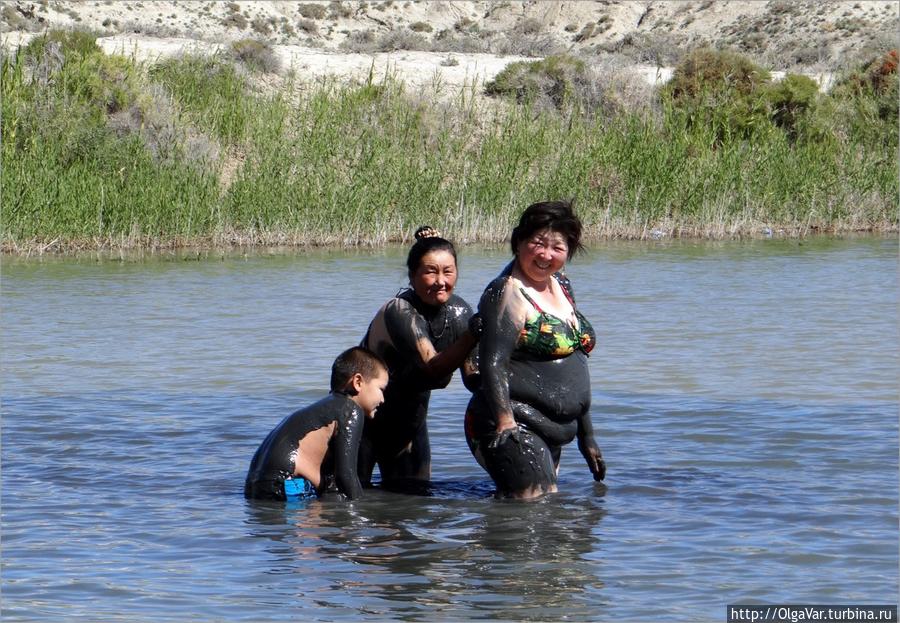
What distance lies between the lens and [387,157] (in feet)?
74.1

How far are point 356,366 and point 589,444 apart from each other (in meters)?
1.19

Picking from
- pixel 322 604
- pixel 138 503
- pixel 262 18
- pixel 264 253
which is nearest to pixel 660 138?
pixel 264 253

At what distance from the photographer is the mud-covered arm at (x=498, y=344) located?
21.1ft

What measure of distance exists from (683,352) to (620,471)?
4.96 metres

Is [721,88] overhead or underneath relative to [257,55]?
underneath

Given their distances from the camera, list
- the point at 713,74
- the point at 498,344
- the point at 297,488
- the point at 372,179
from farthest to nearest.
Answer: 1. the point at 713,74
2. the point at 372,179
3. the point at 297,488
4. the point at 498,344

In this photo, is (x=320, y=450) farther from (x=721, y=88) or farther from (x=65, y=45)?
(x=721, y=88)

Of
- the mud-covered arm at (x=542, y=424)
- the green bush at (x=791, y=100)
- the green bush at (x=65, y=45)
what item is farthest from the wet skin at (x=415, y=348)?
the green bush at (x=791, y=100)

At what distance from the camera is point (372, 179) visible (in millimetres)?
22109

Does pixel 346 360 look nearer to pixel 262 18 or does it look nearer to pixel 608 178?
pixel 608 178

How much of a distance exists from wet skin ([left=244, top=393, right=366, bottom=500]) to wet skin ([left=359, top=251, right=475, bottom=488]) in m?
0.30

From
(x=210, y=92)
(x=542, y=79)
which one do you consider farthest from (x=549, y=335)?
(x=542, y=79)

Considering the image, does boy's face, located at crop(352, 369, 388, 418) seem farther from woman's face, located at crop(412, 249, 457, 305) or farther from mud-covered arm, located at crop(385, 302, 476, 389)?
woman's face, located at crop(412, 249, 457, 305)

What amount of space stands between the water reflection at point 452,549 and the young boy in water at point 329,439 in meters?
0.12
